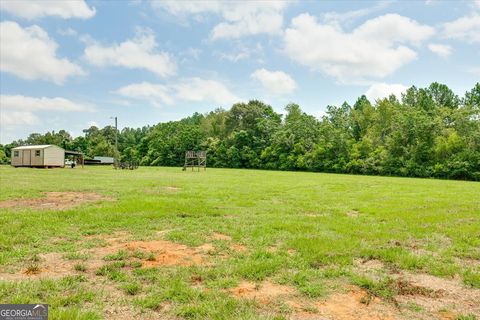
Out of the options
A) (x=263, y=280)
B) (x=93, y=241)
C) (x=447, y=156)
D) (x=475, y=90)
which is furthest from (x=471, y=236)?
(x=475, y=90)

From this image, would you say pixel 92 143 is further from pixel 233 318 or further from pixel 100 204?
pixel 233 318

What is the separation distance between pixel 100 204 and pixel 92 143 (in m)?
58.8

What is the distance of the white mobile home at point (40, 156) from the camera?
34969 mm

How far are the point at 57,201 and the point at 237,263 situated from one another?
301 inches

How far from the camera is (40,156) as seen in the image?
3497 cm

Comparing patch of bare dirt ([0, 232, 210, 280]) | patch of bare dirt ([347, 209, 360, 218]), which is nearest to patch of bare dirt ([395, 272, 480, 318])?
patch of bare dirt ([0, 232, 210, 280])

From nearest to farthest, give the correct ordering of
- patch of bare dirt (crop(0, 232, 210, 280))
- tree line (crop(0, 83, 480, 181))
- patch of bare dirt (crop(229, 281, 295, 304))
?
patch of bare dirt (crop(229, 281, 295, 304)) < patch of bare dirt (crop(0, 232, 210, 280)) < tree line (crop(0, 83, 480, 181))

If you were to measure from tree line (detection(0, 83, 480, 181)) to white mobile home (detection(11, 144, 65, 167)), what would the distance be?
65.2ft

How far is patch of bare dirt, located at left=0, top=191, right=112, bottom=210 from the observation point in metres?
8.94

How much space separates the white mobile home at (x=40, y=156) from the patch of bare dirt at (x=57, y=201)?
2706 cm

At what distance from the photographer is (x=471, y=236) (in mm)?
6312

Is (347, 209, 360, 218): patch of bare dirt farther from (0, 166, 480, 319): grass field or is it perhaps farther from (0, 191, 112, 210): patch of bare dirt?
(0, 191, 112, 210): patch of bare dirt

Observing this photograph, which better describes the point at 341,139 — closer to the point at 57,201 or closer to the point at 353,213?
the point at 353,213

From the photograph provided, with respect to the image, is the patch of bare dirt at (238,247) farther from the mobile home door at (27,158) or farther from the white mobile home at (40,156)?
the mobile home door at (27,158)
